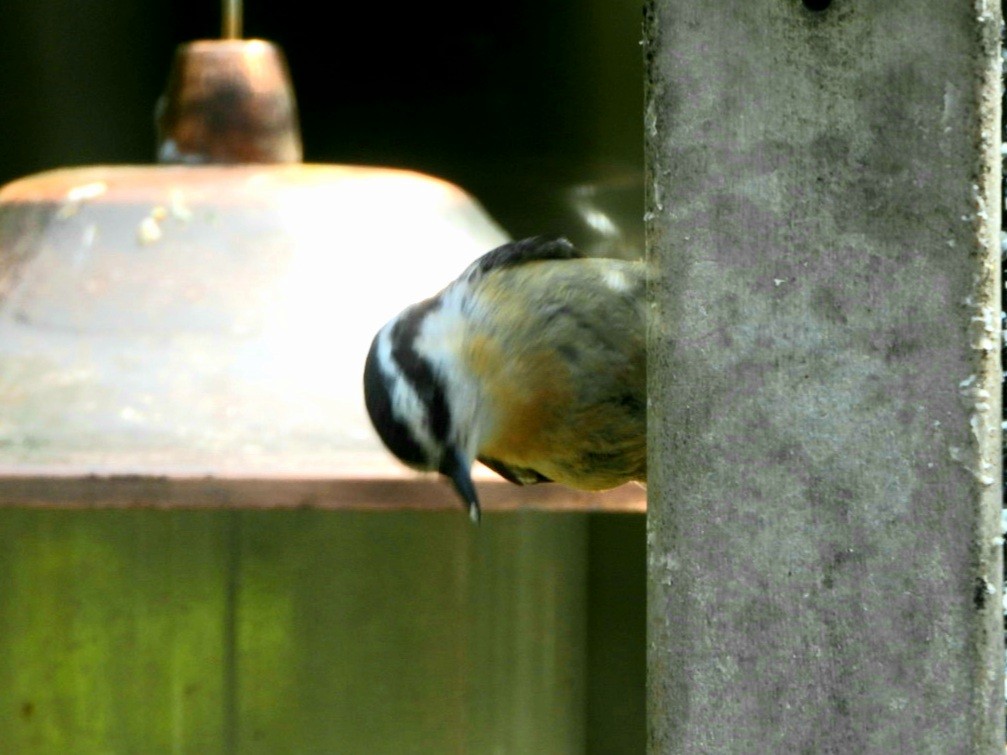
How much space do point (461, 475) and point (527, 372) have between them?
0.22m

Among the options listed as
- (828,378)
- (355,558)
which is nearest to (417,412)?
(828,378)

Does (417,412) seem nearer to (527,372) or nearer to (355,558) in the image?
(527,372)

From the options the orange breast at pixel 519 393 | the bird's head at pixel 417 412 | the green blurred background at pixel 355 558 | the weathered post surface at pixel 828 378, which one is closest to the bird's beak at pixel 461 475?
the bird's head at pixel 417 412

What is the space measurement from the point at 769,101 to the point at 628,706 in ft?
13.5

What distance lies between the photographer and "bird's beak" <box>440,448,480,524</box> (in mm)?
2352

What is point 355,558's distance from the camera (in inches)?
159

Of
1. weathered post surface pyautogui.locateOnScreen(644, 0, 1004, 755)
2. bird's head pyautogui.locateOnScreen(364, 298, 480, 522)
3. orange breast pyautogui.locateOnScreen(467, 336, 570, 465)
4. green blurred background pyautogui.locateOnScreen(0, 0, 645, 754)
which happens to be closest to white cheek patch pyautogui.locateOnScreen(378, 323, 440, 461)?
bird's head pyautogui.locateOnScreen(364, 298, 480, 522)

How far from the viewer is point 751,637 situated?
152 cm

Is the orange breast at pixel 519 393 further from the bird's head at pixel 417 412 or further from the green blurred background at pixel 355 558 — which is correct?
the green blurred background at pixel 355 558

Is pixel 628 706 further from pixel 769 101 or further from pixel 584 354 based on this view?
pixel 769 101

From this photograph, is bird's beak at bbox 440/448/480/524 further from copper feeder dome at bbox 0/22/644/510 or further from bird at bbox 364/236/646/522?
copper feeder dome at bbox 0/22/644/510

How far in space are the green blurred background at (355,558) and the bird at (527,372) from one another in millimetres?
1379

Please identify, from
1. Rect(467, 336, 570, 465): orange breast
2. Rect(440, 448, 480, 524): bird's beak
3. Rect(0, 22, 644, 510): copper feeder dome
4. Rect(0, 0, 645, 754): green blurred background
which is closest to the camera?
Rect(440, 448, 480, 524): bird's beak

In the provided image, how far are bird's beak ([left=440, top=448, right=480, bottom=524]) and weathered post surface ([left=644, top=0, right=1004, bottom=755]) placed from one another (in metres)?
0.82
